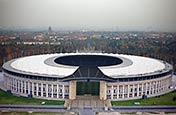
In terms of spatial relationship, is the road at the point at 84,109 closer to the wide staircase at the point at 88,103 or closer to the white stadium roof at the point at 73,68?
the wide staircase at the point at 88,103

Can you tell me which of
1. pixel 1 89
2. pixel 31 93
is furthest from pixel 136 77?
pixel 1 89

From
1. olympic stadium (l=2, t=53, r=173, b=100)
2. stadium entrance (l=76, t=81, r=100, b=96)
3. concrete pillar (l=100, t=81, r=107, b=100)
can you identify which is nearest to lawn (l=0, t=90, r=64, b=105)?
olympic stadium (l=2, t=53, r=173, b=100)

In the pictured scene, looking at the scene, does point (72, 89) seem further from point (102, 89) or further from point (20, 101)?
point (20, 101)

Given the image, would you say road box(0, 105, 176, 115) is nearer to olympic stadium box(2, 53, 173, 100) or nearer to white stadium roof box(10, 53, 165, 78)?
olympic stadium box(2, 53, 173, 100)

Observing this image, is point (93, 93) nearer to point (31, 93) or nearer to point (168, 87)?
point (31, 93)

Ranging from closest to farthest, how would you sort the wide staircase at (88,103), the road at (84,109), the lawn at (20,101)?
1. the road at (84,109)
2. the wide staircase at (88,103)
3. the lawn at (20,101)

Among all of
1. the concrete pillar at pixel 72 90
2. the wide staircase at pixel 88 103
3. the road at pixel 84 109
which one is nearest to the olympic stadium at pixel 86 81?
the concrete pillar at pixel 72 90
